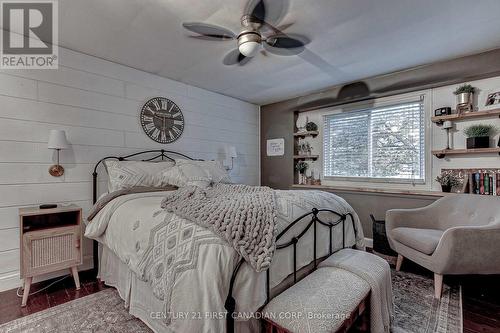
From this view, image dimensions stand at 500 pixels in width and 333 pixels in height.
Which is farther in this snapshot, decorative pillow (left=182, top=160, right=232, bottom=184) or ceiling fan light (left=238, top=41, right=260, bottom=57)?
decorative pillow (left=182, top=160, right=232, bottom=184)

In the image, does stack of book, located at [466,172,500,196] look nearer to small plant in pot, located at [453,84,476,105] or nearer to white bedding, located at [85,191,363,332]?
small plant in pot, located at [453,84,476,105]

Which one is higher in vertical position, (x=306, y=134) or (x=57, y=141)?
(x=306, y=134)

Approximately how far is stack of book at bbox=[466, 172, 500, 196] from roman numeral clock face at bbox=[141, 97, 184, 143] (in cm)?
378

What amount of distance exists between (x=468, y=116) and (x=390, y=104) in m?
0.91

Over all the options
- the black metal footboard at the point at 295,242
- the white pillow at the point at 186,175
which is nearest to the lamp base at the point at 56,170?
the white pillow at the point at 186,175

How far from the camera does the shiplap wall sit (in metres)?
2.32

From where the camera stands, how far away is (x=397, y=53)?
107 inches

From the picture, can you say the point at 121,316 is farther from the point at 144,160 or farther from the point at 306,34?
the point at 306,34

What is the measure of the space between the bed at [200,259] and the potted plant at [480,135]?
1761 mm

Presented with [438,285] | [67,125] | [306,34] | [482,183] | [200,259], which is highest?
[306,34]

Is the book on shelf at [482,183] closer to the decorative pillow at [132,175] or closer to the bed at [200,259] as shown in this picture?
the bed at [200,259]

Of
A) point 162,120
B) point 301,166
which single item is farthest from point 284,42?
point 301,166

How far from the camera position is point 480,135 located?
2.70 meters

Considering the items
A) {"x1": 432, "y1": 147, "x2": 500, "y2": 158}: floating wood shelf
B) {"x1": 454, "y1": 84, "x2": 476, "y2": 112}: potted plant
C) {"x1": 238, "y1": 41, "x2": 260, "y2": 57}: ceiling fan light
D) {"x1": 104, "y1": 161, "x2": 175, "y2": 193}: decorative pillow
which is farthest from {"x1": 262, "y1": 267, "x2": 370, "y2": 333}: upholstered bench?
{"x1": 454, "y1": 84, "x2": 476, "y2": 112}: potted plant
